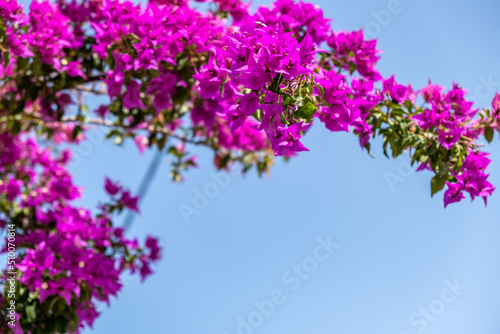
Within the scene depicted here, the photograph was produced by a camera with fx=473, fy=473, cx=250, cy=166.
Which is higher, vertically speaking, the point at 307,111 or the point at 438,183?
the point at 307,111

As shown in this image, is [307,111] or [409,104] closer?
[307,111]

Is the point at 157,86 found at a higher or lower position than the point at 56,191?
lower

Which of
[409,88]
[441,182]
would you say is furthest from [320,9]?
[441,182]

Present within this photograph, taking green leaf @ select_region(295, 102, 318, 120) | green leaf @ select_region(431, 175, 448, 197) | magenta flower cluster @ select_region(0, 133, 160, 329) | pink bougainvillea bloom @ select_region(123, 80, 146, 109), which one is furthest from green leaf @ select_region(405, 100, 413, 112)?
magenta flower cluster @ select_region(0, 133, 160, 329)

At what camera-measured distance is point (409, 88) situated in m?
2.06

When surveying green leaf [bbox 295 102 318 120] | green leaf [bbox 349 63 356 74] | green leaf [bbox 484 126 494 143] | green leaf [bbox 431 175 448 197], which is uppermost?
green leaf [bbox 349 63 356 74]

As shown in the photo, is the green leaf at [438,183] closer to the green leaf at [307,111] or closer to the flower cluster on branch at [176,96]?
the flower cluster on branch at [176,96]

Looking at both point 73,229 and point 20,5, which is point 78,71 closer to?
point 20,5

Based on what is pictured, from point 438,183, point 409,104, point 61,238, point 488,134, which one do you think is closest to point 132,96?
point 61,238

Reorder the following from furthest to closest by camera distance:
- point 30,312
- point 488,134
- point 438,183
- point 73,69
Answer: point 73,69 < point 30,312 < point 488,134 < point 438,183

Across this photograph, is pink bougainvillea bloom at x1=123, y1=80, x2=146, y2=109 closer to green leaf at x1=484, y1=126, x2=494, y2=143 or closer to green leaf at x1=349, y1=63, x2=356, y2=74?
green leaf at x1=349, y1=63, x2=356, y2=74

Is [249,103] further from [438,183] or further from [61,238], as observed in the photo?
[61,238]

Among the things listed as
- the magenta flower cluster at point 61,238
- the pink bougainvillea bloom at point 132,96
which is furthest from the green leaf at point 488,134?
the magenta flower cluster at point 61,238

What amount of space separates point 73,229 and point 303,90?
66.4 inches
